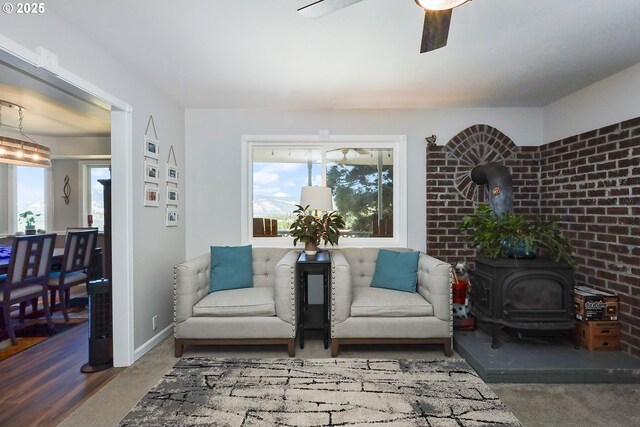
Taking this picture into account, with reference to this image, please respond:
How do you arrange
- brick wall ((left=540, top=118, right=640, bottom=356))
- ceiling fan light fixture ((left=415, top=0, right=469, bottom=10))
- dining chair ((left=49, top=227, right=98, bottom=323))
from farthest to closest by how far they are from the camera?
dining chair ((left=49, top=227, right=98, bottom=323)) < brick wall ((left=540, top=118, right=640, bottom=356)) < ceiling fan light fixture ((left=415, top=0, right=469, bottom=10))

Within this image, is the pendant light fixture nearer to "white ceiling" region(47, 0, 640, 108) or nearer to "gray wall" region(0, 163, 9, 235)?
"gray wall" region(0, 163, 9, 235)

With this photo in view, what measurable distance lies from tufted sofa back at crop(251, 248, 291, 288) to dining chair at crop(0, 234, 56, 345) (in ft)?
6.98

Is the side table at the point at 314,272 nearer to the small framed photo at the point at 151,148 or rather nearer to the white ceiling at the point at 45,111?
the small framed photo at the point at 151,148

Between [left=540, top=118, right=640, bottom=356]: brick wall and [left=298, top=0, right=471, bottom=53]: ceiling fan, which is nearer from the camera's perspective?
[left=298, top=0, right=471, bottom=53]: ceiling fan

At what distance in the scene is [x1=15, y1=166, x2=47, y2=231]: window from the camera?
5.36 metres

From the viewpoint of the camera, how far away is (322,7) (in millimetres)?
1470

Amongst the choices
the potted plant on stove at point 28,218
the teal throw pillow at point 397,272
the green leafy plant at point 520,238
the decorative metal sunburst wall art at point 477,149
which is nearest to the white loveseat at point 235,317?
the teal throw pillow at point 397,272

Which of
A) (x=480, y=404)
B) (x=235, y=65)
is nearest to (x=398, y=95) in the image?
(x=235, y=65)

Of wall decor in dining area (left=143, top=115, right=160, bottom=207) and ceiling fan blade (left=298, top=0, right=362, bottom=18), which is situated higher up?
ceiling fan blade (left=298, top=0, right=362, bottom=18)

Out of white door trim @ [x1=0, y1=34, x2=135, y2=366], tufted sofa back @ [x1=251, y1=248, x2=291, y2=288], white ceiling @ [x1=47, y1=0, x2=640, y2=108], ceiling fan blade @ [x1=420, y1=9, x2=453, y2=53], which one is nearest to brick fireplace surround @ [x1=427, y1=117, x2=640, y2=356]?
white ceiling @ [x1=47, y1=0, x2=640, y2=108]

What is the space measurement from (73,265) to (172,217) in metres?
1.56

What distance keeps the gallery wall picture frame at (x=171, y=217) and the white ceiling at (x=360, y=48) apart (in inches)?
46.8

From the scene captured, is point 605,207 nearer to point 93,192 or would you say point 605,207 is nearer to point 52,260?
point 52,260

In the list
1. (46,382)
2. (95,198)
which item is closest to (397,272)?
(46,382)
